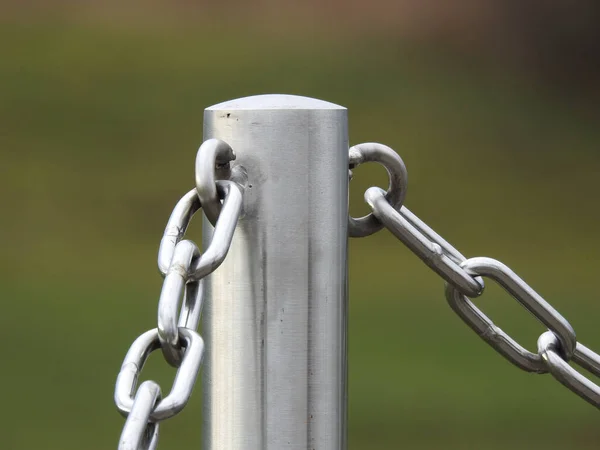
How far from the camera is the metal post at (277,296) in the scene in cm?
46

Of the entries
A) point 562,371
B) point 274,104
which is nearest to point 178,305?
point 274,104

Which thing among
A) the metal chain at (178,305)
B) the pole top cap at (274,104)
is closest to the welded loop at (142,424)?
the metal chain at (178,305)

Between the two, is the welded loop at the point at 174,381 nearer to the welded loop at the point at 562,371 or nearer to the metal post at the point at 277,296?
the metal post at the point at 277,296

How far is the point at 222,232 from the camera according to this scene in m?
0.42

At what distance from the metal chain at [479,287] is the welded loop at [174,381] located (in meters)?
0.15

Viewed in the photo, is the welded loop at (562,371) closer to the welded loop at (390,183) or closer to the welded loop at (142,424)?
the welded loop at (390,183)

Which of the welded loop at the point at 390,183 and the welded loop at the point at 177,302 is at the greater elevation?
the welded loop at the point at 390,183

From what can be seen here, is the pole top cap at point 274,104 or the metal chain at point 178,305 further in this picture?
the pole top cap at point 274,104

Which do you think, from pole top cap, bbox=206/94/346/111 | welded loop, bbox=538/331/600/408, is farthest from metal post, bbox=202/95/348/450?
welded loop, bbox=538/331/600/408

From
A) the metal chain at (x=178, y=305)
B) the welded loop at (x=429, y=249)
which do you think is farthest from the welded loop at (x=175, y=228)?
the welded loop at (x=429, y=249)

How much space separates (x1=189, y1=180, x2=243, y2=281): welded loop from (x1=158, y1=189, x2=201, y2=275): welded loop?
1 cm

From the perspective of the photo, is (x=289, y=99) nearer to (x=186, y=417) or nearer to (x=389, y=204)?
(x=389, y=204)

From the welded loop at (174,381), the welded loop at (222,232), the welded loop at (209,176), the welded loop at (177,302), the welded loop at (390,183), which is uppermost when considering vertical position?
the welded loop at (390,183)

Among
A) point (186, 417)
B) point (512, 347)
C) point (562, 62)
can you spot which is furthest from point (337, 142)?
point (562, 62)
